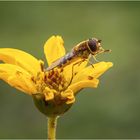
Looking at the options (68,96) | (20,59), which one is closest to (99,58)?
(20,59)

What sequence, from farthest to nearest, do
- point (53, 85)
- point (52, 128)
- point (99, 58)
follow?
point (99, 58) < point (53, 85) < point (52, 128)

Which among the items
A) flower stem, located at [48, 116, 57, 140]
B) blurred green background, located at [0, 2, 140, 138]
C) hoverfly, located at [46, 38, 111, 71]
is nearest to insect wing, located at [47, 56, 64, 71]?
hoverfly, located at [46, 38, 111, 71]

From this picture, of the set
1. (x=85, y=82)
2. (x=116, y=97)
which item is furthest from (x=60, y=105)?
(x=116, y=97)

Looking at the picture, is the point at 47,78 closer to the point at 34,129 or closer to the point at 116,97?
the point at 34,129

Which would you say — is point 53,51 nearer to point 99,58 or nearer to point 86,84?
point 86,84

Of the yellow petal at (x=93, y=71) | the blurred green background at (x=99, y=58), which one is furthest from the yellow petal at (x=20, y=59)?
the blurred green background at (x=99, y=58)

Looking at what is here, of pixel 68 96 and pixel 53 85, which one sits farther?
pixel 53 85

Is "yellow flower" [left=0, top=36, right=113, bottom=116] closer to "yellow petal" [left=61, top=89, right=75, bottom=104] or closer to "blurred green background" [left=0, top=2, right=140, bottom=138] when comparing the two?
"yellow petal" [left=61, top=89, right=75, bottom=104]
